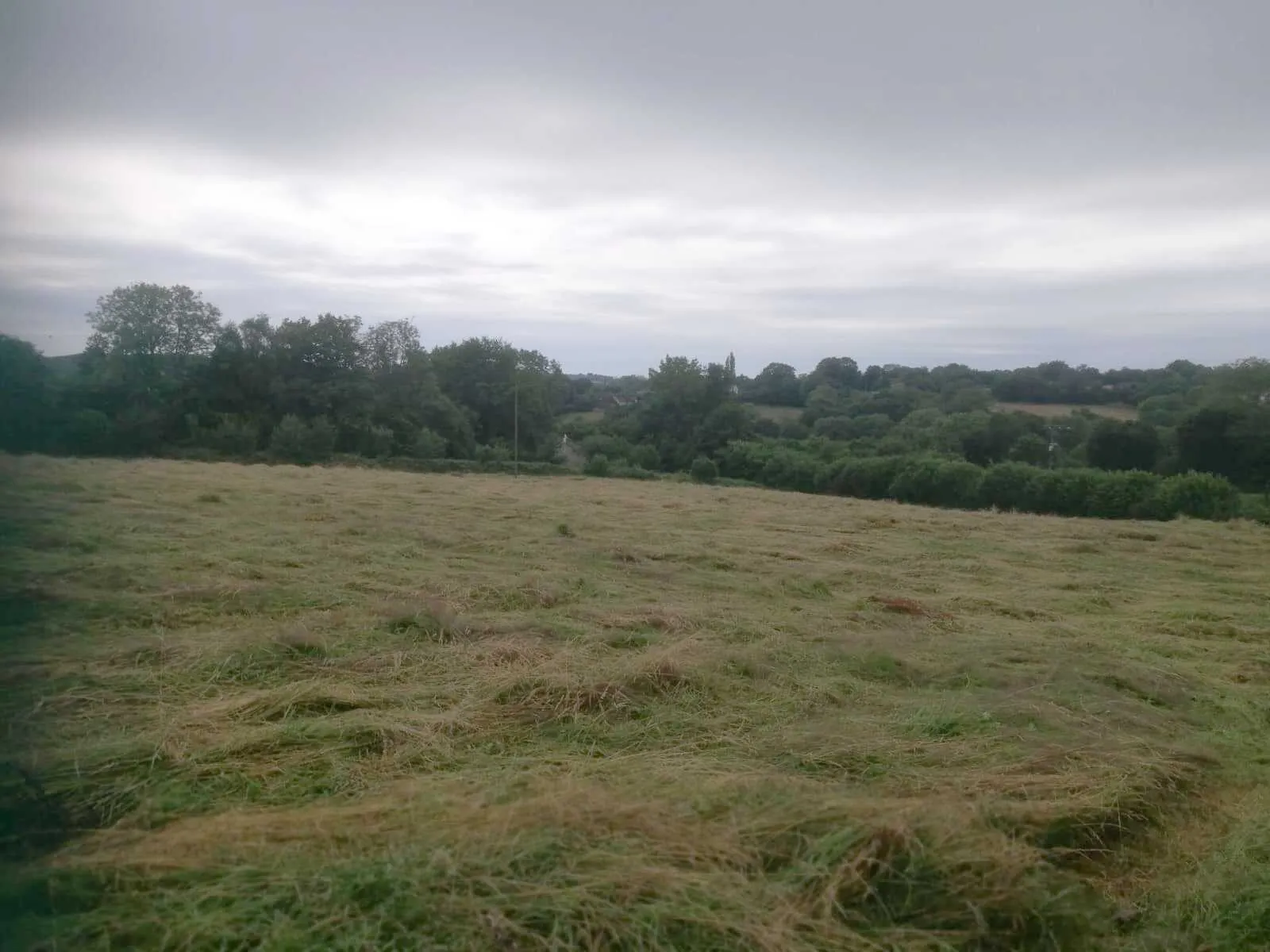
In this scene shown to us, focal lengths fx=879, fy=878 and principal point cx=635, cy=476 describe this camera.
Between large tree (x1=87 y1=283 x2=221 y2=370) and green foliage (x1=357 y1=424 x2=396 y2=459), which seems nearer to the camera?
large tree (x1=87 y1=283 x2=221 y2=370)

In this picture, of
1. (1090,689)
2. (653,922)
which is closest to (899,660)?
(1090,689)

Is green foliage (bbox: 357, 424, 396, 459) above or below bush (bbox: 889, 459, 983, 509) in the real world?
above

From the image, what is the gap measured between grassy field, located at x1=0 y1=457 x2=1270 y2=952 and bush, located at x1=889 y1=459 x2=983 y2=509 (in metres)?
17.9

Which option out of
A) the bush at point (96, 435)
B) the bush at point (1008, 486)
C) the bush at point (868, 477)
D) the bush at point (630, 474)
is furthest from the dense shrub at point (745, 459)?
the bush at point (96, 435)

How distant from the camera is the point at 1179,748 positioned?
13.5ft

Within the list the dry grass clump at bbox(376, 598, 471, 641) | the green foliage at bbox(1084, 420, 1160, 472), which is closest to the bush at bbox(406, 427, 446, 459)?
the green foliage at bbox(1084, 420, 1160, 472)

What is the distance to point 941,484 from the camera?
25.7m

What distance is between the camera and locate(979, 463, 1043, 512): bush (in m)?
23.9

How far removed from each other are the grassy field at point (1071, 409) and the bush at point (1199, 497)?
983 centimetres

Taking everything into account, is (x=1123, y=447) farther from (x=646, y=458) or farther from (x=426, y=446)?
(x=426, y=446)

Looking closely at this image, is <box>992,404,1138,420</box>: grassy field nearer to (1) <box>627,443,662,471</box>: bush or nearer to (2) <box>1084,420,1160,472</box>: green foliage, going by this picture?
(2) <box>1084,420,1160,472</box>: green foliage

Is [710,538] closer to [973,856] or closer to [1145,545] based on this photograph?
[1145,545]

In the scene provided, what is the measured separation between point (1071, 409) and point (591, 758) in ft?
128

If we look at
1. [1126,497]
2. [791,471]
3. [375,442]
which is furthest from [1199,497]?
[375,442]
